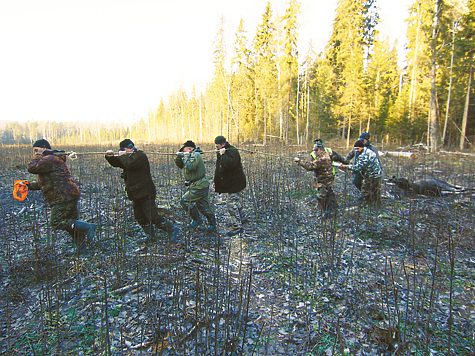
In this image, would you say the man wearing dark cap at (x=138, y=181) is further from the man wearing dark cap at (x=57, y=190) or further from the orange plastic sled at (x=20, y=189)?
the orange plastic sled at (x=20, y=189)

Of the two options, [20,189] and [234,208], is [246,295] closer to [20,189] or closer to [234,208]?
[234,208]

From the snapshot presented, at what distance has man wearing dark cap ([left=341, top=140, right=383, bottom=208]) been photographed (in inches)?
250

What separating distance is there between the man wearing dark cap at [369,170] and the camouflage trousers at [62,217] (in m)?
5.95

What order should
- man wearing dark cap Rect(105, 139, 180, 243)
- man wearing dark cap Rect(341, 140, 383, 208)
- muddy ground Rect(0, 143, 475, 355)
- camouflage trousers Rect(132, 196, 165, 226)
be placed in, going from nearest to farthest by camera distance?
muddy ground Rect(0, 143, 475, 355), man wearing dark cap Rect(105, 139, 180, 243), camouflage trousers Rect(132, 196, 165, 226), man wearing dark cap Rect(341, 140, 383, 208)

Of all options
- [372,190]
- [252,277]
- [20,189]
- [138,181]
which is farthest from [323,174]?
[20,189]

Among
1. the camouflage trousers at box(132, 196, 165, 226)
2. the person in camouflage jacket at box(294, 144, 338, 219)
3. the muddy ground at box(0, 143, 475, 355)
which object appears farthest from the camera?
the person in camouflage jacket at box(294, 144, 338, 219)

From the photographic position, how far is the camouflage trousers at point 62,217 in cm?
429

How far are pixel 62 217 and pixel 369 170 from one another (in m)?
6.90

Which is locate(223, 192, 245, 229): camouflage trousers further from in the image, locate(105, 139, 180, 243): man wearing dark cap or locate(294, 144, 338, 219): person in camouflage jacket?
locate(294, 144, 338, 219): person in camouflage jacket

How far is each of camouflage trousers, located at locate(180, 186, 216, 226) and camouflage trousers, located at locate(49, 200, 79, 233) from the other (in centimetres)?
210

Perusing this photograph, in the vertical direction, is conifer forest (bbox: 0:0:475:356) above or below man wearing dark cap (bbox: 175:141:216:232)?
below

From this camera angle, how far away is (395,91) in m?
34.9

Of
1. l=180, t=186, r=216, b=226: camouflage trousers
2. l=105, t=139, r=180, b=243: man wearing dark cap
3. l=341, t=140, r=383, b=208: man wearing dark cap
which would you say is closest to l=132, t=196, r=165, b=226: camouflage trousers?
l=105, t=139, r=180, b=243: man wearing dark cap

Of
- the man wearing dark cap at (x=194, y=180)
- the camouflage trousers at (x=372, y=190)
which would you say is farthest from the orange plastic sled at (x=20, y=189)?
the camouflage trousers at (x=372, y=190)
